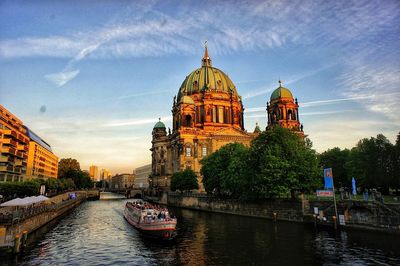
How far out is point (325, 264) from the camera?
92.0 ft

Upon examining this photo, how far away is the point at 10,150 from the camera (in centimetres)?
9125

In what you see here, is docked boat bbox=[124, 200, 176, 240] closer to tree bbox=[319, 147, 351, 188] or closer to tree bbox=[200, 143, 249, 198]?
tree bbox=[200, 143, 249, 198]

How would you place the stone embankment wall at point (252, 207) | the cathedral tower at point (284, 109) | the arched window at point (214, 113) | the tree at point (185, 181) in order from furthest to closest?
1. the arched window at point (214, 113)
2. the cathedral tower at point (284, 109)
3. the tree at point (185, 181)
4. the stone embankment wall at point (252, 207)

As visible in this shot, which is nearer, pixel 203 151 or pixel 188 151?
pixel 188 151

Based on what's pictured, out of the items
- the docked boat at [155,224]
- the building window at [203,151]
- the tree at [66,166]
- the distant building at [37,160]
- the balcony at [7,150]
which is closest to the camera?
the docked boat at [155,224]

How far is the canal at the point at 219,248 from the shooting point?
29.7 m

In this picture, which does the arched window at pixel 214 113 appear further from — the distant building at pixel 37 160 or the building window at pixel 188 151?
the distant building at pixel 37 160

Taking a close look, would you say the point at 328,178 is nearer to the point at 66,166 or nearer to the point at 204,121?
the point at 204,121

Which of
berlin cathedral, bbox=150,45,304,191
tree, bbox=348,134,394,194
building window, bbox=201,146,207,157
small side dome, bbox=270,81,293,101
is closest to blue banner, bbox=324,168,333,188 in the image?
tree, bbox=348,134,394,194

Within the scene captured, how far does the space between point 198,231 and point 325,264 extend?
22.6m

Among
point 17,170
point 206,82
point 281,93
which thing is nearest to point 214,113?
point 206,82

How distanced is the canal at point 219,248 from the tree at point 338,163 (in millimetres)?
55156

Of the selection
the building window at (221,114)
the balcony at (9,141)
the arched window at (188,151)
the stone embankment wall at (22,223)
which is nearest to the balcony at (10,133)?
the balcony at (9,141)

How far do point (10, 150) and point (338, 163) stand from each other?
331ft
